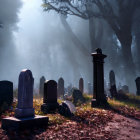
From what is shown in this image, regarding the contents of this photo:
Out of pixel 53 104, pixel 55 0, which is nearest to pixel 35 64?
pixel 55 0

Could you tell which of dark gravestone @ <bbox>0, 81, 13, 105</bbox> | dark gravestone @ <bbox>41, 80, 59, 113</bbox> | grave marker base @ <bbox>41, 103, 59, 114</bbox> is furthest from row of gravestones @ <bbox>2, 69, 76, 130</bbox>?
A: dark gravestone @ <bbox>0, 81, 13, 105</bbox>

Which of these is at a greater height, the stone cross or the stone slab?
the stone cross

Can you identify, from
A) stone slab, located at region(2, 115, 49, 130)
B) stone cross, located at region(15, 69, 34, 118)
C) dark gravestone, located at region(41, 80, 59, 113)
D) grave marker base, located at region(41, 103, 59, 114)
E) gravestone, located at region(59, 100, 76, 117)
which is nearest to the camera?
stone slab, located at region(2, 115, 49, 130)

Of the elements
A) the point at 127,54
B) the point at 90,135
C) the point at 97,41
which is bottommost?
the point at 90,135

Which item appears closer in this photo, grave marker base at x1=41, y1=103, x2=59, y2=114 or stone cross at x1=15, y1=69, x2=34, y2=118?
stone cross at x1=15, y1=69, x2=34, y2=118

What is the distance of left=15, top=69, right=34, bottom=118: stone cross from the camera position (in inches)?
233

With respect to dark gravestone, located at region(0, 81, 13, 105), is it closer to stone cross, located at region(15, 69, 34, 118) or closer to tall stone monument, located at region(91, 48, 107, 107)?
stone cross, located at region(15, 69, 34, 118)

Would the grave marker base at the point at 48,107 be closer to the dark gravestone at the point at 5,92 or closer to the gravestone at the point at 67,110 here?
the gravestone at the point at 67,110

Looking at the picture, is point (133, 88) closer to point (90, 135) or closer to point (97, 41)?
point (97, 41)

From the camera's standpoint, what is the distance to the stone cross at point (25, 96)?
5.92 meters

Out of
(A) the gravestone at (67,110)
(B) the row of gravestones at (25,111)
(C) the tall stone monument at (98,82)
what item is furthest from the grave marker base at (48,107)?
(C) the tall stone monument at (98,82)

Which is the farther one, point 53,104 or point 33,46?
point 33,46

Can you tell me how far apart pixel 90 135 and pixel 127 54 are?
2514 centimetres

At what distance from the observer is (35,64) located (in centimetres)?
7312
